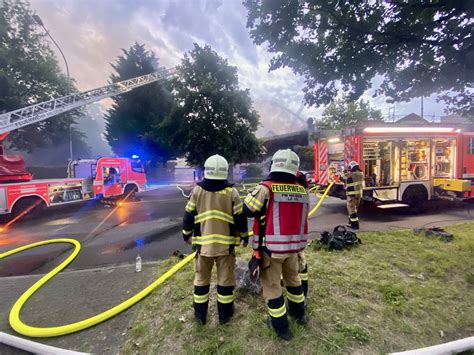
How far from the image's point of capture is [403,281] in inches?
134

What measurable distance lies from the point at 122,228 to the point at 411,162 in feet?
29.7

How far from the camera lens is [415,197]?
25.6 ft

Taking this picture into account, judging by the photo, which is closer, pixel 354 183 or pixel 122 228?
pixel 354 183

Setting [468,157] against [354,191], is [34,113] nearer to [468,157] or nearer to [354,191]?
[354,191]

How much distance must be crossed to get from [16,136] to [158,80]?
490 inches

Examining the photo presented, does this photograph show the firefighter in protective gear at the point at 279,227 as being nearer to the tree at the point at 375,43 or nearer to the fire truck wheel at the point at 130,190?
the tree at the point at 375,43

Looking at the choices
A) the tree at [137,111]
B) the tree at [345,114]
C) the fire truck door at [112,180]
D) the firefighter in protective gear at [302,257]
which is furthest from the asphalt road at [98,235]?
the tree at [345,114]

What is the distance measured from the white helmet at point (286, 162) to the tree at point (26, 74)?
75.5 ft

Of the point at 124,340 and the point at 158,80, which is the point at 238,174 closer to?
the point at 158,80

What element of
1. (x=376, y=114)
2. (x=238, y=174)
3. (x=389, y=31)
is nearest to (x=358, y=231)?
(x=389, y=31)

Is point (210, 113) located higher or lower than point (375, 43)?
higher

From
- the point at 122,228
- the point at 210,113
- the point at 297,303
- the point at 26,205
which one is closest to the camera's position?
the point at 297,303

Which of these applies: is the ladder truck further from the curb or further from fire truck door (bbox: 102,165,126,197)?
the curb

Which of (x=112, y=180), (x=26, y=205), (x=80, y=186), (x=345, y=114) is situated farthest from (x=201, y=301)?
(x=345, y=114)
